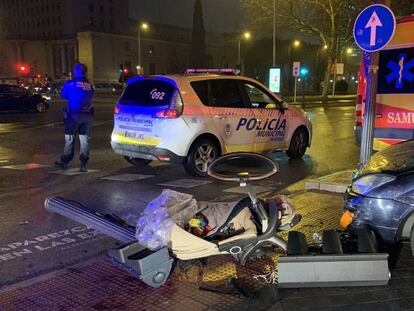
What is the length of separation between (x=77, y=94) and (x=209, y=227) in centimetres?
554

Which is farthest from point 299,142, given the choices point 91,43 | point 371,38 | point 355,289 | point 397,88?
point 91,43

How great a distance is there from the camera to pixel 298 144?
10852mm

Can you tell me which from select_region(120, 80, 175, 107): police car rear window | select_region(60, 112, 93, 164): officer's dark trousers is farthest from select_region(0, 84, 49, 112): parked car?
select_region(120, 80, 175, 107): police car rear window

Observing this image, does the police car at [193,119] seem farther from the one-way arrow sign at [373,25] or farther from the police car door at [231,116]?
the one-way arrow sign at [373,25]

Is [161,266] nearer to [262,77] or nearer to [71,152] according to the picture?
[71,152]

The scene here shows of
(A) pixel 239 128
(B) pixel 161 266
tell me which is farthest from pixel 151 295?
(A) pixel 239 128

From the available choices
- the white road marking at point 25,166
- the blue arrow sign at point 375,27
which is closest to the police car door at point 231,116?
the blue arrow sign at point 375,27

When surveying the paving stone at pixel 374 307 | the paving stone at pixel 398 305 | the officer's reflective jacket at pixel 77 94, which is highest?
the officer's reflective jacket at pixel 77 94

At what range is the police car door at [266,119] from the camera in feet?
31.8

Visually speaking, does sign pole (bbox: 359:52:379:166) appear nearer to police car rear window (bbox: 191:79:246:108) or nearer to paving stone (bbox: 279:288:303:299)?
police car rear window (bbox: 191:79:246:108)

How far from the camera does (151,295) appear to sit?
13.0 feet

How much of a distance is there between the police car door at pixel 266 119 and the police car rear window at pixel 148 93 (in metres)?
1.72

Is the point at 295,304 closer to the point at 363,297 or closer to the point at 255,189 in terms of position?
the point at 363,297

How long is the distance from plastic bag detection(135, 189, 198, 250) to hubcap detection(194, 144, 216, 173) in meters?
4.32
